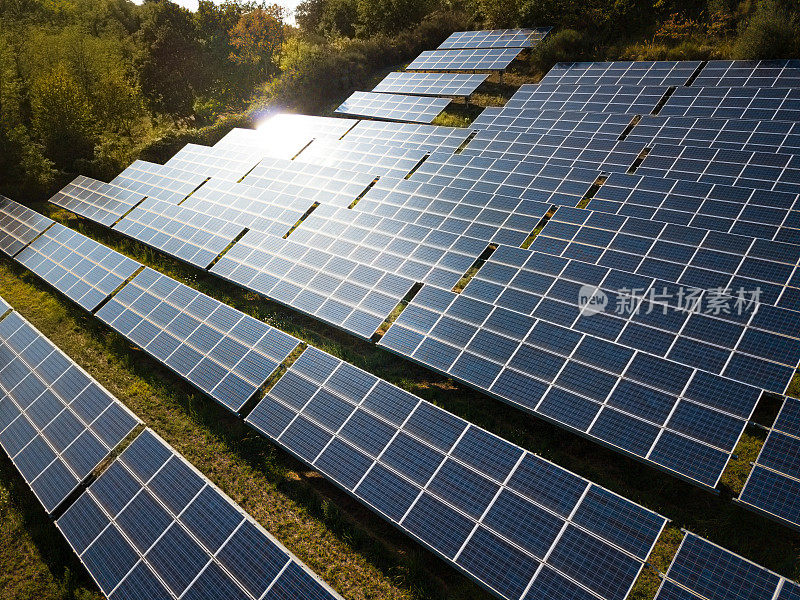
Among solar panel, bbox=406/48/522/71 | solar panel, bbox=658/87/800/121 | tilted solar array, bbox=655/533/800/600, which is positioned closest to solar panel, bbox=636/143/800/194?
solar panel, bbox=658/87/800/121

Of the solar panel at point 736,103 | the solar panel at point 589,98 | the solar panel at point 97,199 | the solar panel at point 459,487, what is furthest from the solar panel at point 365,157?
the solar panel at point 459,487

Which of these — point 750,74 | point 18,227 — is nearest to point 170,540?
point 18,227

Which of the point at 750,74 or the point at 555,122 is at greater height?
the point at 555,122

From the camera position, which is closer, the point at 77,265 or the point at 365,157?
the point at 77,265

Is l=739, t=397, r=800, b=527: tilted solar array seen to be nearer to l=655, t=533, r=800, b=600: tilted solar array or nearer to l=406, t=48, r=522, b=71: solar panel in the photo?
l=655, t=533, r=800, b=600: tilted solar array

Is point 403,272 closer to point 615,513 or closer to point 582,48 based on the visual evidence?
point 615,513

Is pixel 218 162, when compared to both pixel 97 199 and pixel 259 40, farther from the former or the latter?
pixel 259 40
